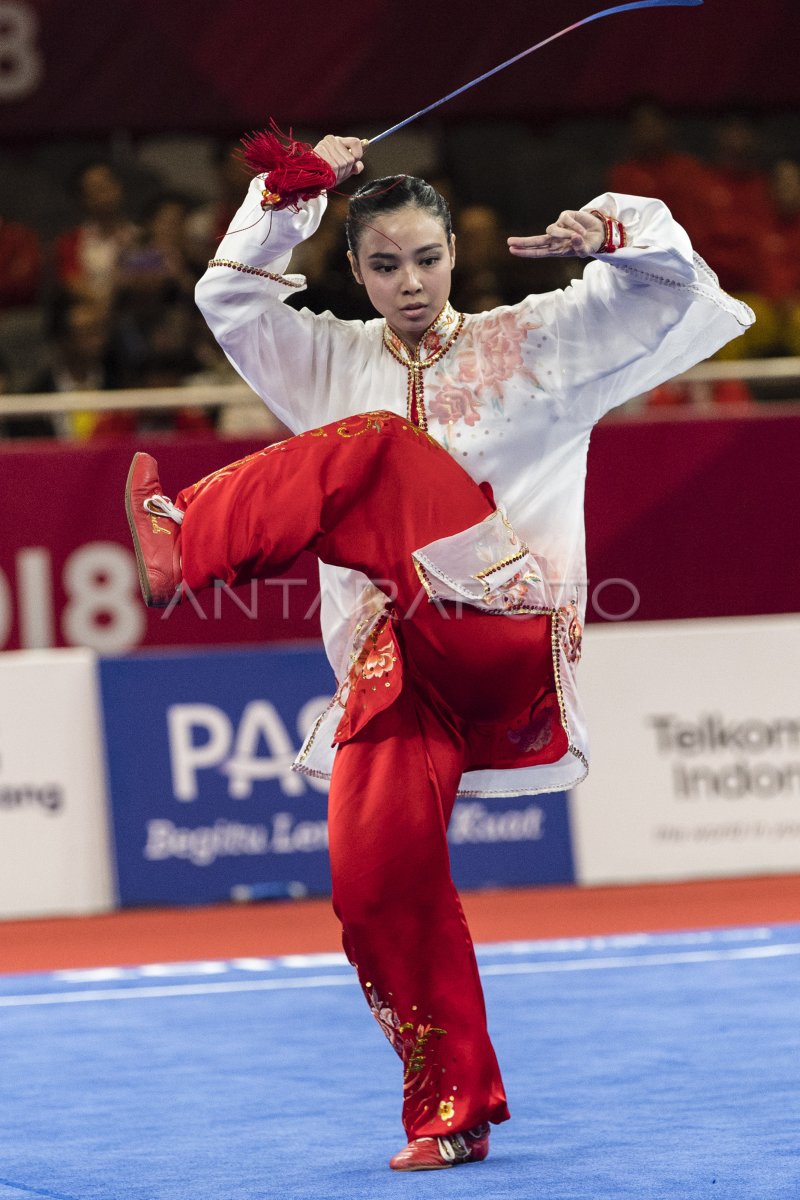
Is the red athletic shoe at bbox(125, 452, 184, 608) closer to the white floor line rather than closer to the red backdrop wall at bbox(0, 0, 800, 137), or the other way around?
the white floor line

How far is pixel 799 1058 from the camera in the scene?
4.28 metres

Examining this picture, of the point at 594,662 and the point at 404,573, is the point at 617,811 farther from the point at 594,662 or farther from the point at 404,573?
the point at 404,573

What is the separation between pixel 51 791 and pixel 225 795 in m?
0.65

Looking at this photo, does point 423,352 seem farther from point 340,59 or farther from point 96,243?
point 340,59

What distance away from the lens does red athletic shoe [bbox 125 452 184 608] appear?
344 centimetres

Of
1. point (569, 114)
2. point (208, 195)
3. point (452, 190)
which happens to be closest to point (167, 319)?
point (208, 195)

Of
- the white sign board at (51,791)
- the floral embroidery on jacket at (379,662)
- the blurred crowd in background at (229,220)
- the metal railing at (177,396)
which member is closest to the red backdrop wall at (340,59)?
the blurred crowd in background at (229,220)

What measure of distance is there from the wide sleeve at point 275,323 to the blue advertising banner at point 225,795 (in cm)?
352

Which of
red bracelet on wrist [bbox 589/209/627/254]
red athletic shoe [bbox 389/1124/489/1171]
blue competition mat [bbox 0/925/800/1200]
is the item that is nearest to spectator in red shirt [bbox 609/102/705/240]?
blue competition mat [bbox 0/925/800/1200]

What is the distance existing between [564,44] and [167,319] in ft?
9.67

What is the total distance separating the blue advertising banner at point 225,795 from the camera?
7.23 metres

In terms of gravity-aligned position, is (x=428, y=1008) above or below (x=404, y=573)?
below

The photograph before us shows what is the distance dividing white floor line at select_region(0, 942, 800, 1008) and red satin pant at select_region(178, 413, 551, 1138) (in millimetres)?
2268

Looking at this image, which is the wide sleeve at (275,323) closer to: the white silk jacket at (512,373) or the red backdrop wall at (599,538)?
the white silk jacket at (512,373)
